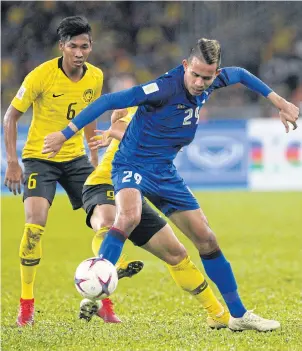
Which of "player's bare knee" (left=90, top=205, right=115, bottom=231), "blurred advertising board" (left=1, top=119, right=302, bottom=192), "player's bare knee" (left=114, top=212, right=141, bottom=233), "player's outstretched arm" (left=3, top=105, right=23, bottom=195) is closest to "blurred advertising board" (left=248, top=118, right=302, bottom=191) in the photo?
"blurred advertising board" (left=1, top=119, right=302, bottom=192)

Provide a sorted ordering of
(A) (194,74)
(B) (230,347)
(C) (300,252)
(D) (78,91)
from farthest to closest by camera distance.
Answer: (C) (300,252), (D) (78,91), (A) (194,74), (B) (230,347)

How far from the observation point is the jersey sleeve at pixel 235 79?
5.78 metres

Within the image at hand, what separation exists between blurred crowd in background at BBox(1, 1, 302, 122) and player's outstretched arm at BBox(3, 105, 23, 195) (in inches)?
508

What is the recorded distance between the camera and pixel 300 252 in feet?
34.3

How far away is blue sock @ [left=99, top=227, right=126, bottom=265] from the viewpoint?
17.2ft

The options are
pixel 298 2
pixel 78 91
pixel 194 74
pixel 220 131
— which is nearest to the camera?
pixel 194 74

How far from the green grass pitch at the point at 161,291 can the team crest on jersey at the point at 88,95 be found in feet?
5.89

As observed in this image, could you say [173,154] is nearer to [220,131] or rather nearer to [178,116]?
[178,116]

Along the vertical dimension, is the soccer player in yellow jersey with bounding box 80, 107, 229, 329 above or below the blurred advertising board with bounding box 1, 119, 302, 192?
above

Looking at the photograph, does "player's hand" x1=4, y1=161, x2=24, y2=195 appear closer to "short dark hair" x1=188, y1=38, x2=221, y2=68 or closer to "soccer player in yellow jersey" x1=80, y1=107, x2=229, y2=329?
"soccer player in yellow jersey" x1=80, y1=107, x2=229, y2=329

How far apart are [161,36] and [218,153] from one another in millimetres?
5141

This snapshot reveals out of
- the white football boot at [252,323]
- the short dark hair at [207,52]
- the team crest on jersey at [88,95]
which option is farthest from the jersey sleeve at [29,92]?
the white football boot at [252,323]

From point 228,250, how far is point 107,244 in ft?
18.7

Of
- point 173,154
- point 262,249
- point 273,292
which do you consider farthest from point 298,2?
point 173,154
